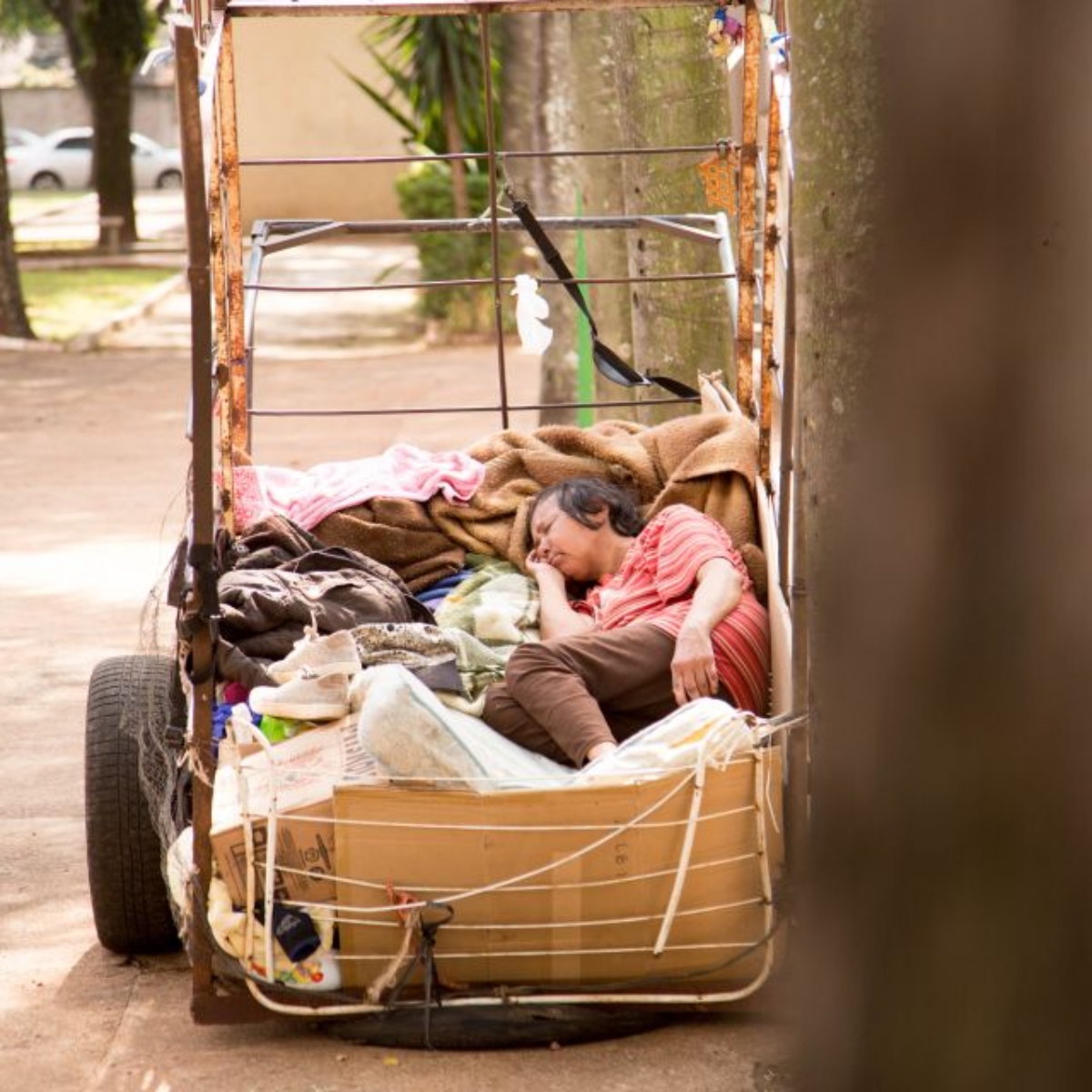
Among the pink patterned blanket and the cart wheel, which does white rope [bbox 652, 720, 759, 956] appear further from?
the pink patterned blanket

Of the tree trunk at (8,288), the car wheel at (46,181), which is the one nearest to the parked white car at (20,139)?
the car wheel at (46,181)

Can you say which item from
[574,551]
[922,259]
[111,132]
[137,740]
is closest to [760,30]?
[574,551]

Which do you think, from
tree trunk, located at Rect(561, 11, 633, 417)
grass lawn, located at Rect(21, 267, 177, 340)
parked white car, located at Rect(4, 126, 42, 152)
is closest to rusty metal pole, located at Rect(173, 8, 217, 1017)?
tree trunk, located at Rect(561, 11, 633, 417)

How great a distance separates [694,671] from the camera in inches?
135

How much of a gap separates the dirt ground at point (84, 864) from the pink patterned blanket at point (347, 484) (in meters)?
0.44

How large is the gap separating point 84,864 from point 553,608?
1188 mm

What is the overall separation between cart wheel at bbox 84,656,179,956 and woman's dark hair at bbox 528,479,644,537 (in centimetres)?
103

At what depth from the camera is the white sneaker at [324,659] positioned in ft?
10.6

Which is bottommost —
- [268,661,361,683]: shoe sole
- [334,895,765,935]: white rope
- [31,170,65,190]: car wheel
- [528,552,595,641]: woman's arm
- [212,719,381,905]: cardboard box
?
[334,895,765,935]: white rope

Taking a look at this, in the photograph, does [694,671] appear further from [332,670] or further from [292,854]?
[292,854]

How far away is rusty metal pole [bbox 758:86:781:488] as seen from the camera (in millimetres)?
3986

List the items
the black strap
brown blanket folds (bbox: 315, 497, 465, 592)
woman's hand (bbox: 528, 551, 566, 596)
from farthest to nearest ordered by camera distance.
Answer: the black strap, brown blanket folds (bbox: 315, 497, 465, 592), woman's hand (bbox: 528, 551, 566, 596)

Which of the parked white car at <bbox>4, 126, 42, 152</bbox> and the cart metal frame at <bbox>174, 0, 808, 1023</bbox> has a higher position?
the parked white car at <bbox>4, 126, 42, 152</bbox>

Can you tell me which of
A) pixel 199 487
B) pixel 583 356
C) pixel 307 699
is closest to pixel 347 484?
pixel 307 699
